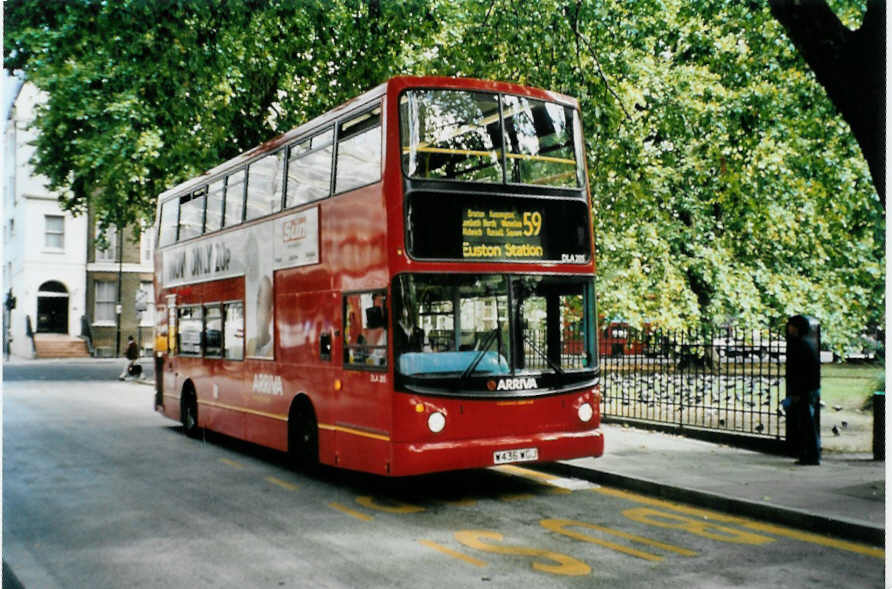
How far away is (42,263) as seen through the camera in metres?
46.3

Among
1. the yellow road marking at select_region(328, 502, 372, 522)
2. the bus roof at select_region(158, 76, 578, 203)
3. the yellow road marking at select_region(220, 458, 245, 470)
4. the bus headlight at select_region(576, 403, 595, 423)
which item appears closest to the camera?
the yellow road marking at select_region(328, 502, 372, 522)

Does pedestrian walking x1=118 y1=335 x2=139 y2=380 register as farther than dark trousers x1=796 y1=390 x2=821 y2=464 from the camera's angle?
Yes

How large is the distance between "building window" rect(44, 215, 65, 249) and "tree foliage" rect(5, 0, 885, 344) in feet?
73.5

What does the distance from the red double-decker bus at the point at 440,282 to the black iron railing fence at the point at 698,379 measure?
345 centimetres

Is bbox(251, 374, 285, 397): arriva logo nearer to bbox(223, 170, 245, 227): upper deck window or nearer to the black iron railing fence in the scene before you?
bbox(223, 170, 245, 227): upper deck window

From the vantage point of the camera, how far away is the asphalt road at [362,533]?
19.8ft

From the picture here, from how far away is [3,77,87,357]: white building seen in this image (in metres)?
46.2

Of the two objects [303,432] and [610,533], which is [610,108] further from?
[610,533]

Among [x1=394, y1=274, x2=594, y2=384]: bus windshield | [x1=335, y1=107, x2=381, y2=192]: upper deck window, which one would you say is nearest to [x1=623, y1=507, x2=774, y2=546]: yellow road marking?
[x1=394, y1=274, x2=594, y2=384]: bus windshield

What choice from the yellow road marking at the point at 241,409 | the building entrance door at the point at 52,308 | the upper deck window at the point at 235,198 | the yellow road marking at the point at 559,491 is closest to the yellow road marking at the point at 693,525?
the yellow road marking at the point at 559,491

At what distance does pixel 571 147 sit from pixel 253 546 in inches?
201

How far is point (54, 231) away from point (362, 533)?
4505 centimetres

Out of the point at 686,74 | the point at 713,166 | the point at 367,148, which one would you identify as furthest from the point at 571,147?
the point at 713,166

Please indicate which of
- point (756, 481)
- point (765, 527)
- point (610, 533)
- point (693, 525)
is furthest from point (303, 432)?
point (765, 527)
